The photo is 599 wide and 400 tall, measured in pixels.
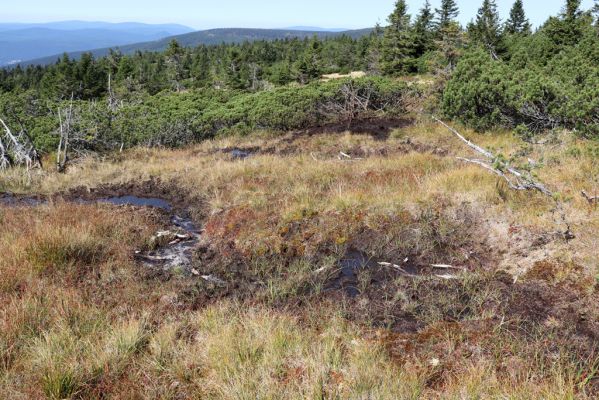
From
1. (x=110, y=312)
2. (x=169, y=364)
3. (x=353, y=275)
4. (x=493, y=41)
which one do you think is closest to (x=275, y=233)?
(x=353, y=275)

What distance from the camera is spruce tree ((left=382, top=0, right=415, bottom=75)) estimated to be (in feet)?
121

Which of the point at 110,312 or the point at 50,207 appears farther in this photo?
the point at 50,207

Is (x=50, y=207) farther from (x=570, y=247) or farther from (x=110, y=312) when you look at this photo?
(x=570, y=247)

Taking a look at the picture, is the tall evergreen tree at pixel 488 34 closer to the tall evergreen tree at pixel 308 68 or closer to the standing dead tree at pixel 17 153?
the tall evergreen tree at pixel 308 68

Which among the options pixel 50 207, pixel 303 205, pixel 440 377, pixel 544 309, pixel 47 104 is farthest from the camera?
pixel 47 104

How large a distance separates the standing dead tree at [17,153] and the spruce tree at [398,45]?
29.7m

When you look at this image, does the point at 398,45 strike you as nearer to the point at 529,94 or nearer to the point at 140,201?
the point at 529,94

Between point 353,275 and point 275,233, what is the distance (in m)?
1.80

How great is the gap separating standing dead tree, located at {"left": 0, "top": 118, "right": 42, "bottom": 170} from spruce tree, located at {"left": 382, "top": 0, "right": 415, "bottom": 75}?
29750 millimetres

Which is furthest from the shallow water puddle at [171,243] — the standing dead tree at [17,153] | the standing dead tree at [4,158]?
the standing dead tree at [4,158]

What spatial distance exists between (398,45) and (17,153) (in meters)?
33.4

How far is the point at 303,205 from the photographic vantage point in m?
7.82

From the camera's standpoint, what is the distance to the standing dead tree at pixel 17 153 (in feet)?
43.7

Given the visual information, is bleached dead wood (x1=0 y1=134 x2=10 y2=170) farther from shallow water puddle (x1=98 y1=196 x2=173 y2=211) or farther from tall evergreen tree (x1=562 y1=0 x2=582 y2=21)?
tall evergreen tree (x1=562 y1=0 x2=582 y2=21)
